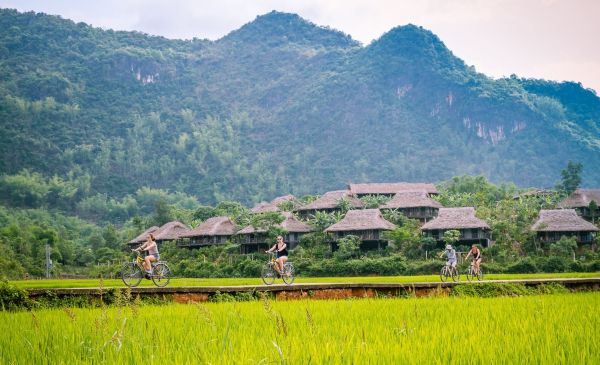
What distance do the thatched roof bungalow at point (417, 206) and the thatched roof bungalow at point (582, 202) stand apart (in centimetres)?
1139

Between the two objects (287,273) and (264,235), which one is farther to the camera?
(264,235)

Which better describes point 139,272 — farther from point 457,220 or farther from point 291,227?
point 291,227

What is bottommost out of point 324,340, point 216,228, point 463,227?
point 216,228

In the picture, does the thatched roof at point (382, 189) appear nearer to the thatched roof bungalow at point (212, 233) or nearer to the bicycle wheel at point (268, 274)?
the thatched roof bungalow at point (212, 233)

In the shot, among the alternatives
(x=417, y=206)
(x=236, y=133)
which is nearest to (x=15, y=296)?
(x=417, y=206)

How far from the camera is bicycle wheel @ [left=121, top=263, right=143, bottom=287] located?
16.2 metres

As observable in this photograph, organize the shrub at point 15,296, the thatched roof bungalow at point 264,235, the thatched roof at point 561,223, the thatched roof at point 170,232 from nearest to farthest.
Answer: the shrub at point 15,296, the thatched roof at point 561,223, the thatched roof bungalow at point 264,235, the thatched roof at point 170,232

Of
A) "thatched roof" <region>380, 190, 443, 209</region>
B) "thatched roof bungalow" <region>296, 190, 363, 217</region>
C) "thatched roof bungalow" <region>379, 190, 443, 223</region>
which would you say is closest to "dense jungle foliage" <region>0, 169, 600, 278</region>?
"thatched roof bungalow" <region>296, 190, 363, 217</region>

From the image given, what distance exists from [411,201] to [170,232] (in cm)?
2410

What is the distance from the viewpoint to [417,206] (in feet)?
196

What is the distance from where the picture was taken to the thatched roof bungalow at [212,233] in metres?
57.9

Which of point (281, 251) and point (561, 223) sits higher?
point (281, 251)

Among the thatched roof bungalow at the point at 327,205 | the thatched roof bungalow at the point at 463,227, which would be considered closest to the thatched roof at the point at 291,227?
the thatched roof bungalow at the point at 327,205

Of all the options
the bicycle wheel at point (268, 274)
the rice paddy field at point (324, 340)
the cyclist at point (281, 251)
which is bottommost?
the bicycle wheel at point (268, 274)
